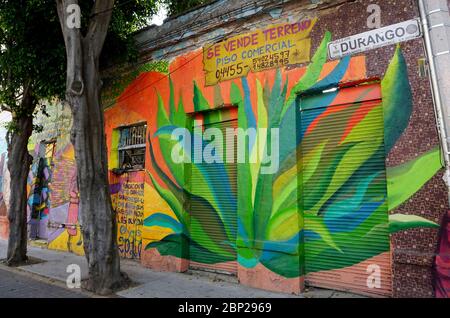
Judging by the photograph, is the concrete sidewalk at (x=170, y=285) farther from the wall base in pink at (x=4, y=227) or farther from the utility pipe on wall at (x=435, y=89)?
the wall base in pink at (x=4, y=227)

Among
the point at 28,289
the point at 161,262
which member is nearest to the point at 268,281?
the point at 161,262

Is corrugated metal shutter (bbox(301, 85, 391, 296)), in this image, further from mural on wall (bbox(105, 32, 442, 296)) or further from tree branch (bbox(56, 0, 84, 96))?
tree branch (bbox(56, 0, 84, 96))

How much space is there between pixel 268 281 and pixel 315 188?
1802 millimetres

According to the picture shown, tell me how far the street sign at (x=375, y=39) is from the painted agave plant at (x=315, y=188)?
6.6 inches

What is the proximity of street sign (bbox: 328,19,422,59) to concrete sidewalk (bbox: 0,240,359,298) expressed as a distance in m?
3.85

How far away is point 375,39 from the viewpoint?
5.37 m

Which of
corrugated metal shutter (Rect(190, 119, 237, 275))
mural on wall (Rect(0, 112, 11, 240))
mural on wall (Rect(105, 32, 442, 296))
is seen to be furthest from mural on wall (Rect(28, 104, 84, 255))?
corrugated metal shutter (Rect(190, 119, 237, 275))

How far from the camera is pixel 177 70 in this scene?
7930 mm

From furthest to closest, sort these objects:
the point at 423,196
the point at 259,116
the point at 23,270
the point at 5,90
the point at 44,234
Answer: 1. the point at 44,234
2. the point at 5,90
3. the point at 23,270
4. the point at 259,116
5. the point at 423,196

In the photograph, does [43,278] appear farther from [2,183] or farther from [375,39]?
[2,183]

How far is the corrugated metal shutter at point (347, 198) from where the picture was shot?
17.4 feet
